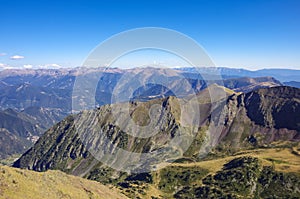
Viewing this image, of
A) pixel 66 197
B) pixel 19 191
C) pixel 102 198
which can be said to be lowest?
pixel 102 198

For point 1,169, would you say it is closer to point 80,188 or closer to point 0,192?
point 0,192

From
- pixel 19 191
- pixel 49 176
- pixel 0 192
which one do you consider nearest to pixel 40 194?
pixel 19 191

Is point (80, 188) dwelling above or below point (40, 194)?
below

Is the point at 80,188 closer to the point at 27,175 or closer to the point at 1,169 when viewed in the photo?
the point at 27,175

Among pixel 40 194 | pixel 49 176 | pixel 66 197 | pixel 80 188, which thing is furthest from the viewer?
pixel 80 188

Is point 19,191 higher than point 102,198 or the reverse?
higher

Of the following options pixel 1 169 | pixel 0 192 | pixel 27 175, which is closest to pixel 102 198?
pixel 27 175

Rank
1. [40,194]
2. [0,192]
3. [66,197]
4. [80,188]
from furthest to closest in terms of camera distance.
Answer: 1. [80,188]
2. [66,197]
3. [40,194]
4. [0,192]

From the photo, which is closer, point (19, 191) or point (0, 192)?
point (0, 192)

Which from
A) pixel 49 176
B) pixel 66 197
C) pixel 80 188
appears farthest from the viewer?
pixel 80 188
